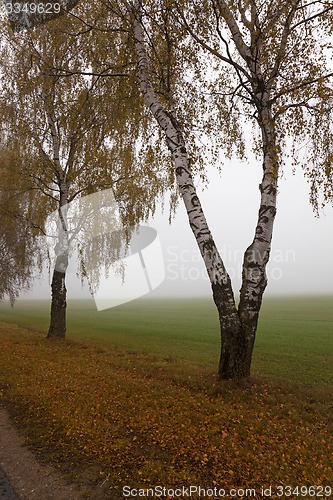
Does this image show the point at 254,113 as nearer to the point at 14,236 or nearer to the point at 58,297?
the point at 58,297

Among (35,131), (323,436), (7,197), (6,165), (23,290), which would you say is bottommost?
(323,436)

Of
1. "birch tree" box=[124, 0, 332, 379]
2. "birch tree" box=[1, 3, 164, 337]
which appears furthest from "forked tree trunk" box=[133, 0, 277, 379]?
"birch tree" box=[1, 3, 164, 337]

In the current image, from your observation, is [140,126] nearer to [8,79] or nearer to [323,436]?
[8,79]

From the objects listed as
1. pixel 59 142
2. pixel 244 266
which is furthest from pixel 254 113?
pixel 59 142

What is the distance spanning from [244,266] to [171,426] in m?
4.48

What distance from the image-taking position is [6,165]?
16.8m

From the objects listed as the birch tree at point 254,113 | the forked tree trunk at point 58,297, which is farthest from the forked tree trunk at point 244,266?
the forked tree trunk at point 58,297

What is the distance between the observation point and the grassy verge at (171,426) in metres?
4.73

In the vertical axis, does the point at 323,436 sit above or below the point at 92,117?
below

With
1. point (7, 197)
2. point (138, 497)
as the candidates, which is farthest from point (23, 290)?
point (138, 497)

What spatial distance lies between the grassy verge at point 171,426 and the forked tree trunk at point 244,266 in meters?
0.87

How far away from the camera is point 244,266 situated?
29.0 feet

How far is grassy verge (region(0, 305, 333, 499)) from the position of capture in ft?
15.5

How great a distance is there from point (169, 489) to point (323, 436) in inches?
131
